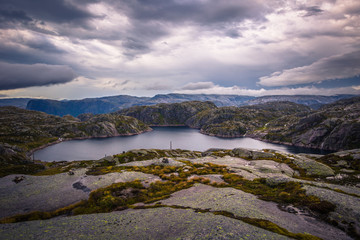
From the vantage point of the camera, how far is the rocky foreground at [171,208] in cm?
1717

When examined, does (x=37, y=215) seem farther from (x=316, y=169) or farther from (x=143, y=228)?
(x=316, y=169)

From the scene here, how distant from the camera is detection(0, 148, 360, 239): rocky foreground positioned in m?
17.2

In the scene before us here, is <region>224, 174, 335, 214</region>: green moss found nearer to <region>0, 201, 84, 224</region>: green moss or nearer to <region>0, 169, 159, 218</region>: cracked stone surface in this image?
<region>0, 169, 159, 218</region>: cracked stone surface

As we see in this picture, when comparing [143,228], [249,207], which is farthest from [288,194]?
[143,228]

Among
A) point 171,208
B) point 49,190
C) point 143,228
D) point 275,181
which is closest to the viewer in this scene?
point 143,228

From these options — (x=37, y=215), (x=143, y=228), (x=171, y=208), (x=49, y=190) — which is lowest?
(x=49, y=190)

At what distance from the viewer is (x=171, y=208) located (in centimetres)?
2319

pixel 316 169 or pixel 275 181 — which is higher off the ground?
pixel 275 181

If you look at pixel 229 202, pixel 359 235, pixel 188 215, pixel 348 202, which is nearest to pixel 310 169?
pixel 348 202

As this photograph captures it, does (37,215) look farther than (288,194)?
No

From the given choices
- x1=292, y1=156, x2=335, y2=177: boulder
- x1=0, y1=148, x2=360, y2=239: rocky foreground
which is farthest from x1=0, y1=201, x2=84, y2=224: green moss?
x1=292, y1=156, x2=335, y2=177: boulder

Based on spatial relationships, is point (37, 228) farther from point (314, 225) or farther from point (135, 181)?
point (314, 225)

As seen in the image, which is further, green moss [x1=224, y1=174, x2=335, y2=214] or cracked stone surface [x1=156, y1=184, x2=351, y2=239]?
green moss [x1=224, y1=174, x2=335, y2=214]

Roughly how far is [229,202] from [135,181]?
840 inches
